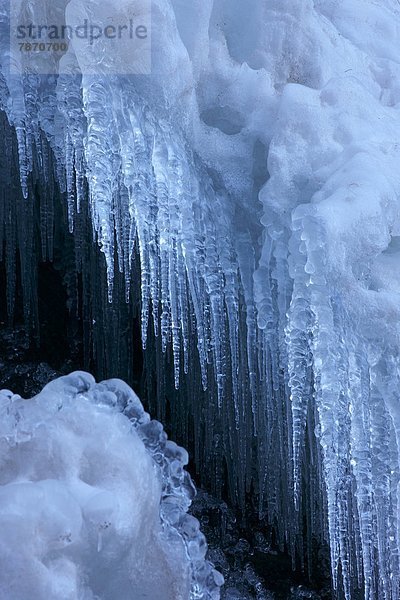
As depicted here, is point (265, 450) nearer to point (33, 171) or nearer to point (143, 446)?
point (143, 446)

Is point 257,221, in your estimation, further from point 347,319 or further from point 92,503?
point 92,503

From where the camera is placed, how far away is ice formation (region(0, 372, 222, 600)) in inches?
71.2

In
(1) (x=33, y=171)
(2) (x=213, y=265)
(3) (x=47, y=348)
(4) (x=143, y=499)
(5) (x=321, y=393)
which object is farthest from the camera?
(3) (x=47, y=348)

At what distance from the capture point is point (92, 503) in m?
1.93

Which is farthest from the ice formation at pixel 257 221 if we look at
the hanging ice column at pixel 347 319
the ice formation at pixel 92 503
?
the ice formation at pixel 92 503

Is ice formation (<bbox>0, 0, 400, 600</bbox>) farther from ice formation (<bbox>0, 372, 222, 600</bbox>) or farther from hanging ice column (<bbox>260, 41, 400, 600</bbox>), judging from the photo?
ice formation (<bbox>0, 372, 222, 600</bbox>)

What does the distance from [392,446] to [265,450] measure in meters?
0.60

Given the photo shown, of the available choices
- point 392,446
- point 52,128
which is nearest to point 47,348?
point 52,128

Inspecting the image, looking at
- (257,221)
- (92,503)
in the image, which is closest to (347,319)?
(257,221)

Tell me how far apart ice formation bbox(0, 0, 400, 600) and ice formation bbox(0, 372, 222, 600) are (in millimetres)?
425

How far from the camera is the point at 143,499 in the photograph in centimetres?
206

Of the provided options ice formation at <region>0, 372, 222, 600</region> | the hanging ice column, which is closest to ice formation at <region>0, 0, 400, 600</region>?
the hanging ice column

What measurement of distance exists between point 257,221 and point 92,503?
1.15 metres

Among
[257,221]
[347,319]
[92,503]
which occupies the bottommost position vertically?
[92,503]
